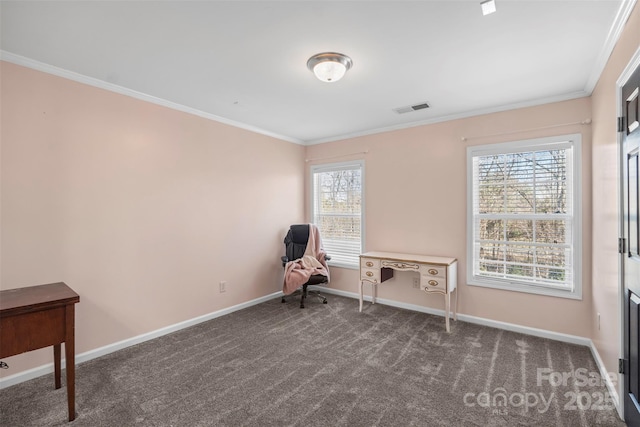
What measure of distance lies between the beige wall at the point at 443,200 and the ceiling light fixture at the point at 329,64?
1.94 m

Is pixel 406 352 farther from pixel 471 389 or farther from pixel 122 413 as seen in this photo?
pixel 122 413

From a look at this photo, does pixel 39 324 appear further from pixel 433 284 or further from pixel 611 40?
pixel 611 40

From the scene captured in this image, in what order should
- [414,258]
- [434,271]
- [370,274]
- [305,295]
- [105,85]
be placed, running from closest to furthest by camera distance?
[105,85] → [434,271] → [414,258] → [370,274] → [305,295]

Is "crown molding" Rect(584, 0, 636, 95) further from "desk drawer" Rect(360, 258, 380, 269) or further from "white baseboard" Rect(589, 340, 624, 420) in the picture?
"desk drawer" Rect(360, 258, 380, 269)

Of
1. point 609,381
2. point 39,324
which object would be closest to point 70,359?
point 39,324

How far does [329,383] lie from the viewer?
2338 mm

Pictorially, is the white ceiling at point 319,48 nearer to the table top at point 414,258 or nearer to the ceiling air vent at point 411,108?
the ceiling air vent at point 411,108

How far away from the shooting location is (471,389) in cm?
224

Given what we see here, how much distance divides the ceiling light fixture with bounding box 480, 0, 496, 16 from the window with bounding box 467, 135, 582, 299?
76.3 inches

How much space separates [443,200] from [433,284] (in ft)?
3.49

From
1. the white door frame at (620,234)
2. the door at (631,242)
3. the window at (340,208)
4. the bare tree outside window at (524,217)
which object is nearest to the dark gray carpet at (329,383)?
the white door frame at (620,234)

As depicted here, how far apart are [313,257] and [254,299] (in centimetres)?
102

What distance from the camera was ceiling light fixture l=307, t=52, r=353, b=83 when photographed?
2268 mm

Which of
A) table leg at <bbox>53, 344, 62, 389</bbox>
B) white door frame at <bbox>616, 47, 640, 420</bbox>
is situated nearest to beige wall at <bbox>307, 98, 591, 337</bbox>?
white door frame at <bbox>616, 47, 640, 420</bbox>
